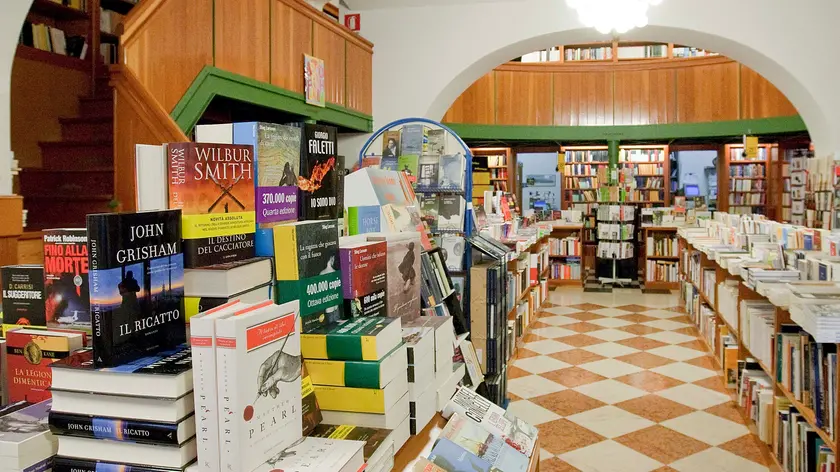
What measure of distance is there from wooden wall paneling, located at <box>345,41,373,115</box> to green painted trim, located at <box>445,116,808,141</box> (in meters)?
4.16

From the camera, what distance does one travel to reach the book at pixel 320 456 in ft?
4.18

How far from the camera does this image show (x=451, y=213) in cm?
408

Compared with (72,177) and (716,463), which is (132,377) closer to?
(716,463)

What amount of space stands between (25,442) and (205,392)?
0.41 m

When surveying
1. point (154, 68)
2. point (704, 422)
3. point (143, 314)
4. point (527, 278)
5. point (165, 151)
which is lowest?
point (704, 422)

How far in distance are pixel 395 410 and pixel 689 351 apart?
5.65 m

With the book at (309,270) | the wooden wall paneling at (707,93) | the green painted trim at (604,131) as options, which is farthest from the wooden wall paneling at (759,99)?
the book at (309,270)

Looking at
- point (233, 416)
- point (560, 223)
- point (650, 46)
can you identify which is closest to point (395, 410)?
point (233, 416)

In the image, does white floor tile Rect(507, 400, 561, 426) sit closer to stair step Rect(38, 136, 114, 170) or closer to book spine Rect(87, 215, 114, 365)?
book spine Rect(87, 215, 114, 365)

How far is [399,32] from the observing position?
26.0ft

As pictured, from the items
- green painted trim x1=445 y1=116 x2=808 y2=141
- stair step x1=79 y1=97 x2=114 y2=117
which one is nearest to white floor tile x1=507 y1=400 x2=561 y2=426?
stair step x1=79 y1=97 x2=114 y2=117

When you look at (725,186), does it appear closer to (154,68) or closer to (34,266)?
(154,68)

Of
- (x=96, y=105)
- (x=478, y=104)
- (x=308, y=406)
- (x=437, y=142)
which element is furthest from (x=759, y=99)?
(x=308, y=406)

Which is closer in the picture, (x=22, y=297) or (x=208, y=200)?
(x=208, y=200)
